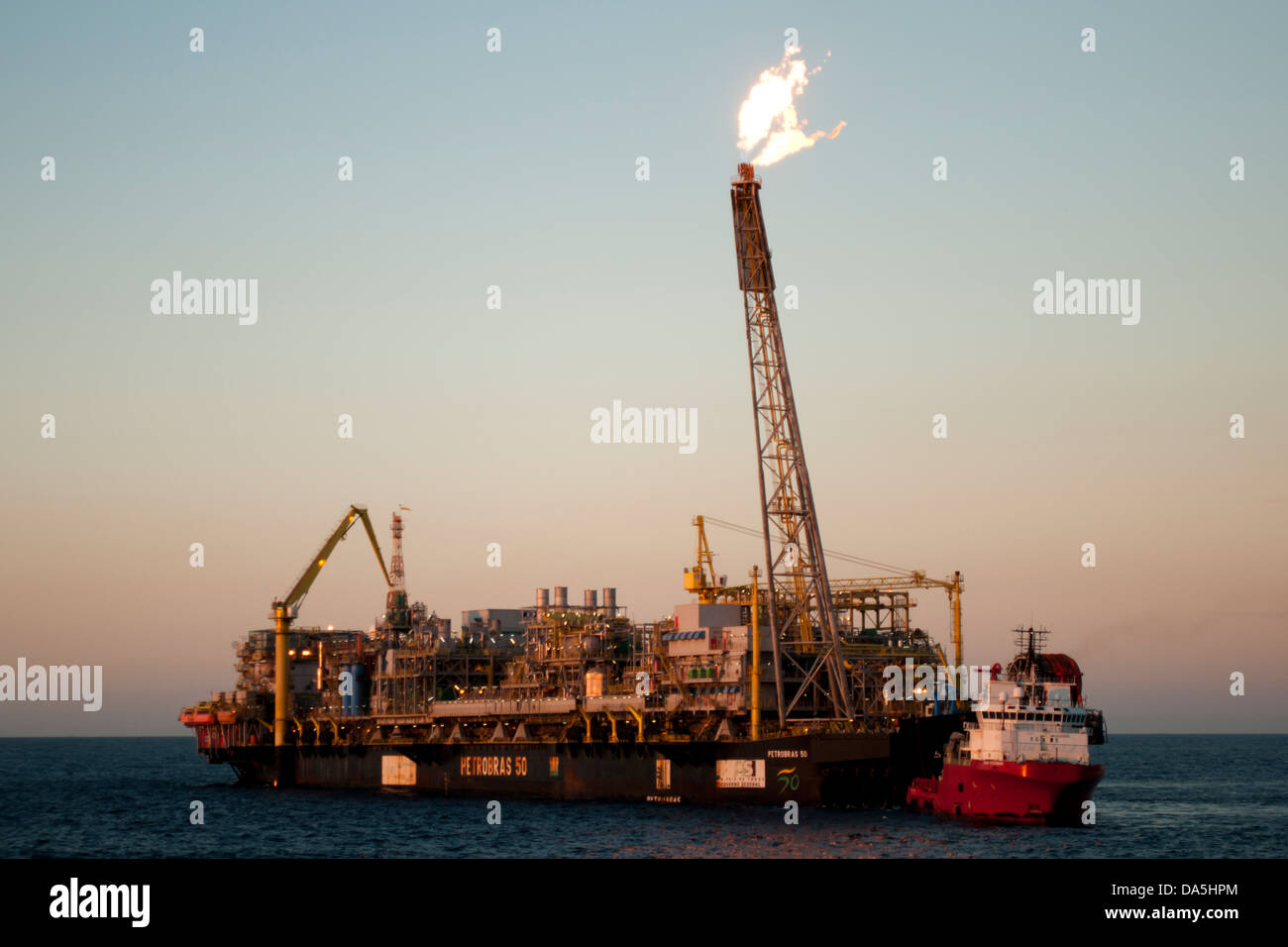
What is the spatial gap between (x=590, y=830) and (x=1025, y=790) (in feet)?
80.0

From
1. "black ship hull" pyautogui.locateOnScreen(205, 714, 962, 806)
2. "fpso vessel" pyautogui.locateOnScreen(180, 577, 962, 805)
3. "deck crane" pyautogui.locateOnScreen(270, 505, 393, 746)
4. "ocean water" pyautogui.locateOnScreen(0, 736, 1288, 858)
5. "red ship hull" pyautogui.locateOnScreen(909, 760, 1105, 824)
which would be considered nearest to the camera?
"ocean water" pyautogui.locateOnScreen(0, 736, 1288, 858)

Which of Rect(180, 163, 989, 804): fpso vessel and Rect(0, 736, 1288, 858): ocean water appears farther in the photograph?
Rect(180, 163, 989, 804): fpso vessel

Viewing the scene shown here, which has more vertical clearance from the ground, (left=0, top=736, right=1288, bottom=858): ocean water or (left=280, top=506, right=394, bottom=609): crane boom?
(left=280, top=506, right=394, bottom=609): crane boom

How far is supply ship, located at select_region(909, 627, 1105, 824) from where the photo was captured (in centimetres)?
7444

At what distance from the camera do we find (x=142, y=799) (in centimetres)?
12600

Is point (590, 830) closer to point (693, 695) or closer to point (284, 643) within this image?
point (693, 695)

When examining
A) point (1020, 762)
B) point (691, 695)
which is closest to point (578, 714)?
point (691, 695)

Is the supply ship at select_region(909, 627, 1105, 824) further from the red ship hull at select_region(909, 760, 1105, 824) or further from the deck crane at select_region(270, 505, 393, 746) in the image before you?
the deck crane at select_region(270, 505, 393, 746)

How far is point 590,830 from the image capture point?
261 feet

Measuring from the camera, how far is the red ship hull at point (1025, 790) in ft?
243

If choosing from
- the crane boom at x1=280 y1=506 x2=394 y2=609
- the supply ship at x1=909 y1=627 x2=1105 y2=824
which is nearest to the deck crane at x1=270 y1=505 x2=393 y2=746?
the crane boom at x1=280 y1=506 x2=394 y2=609
